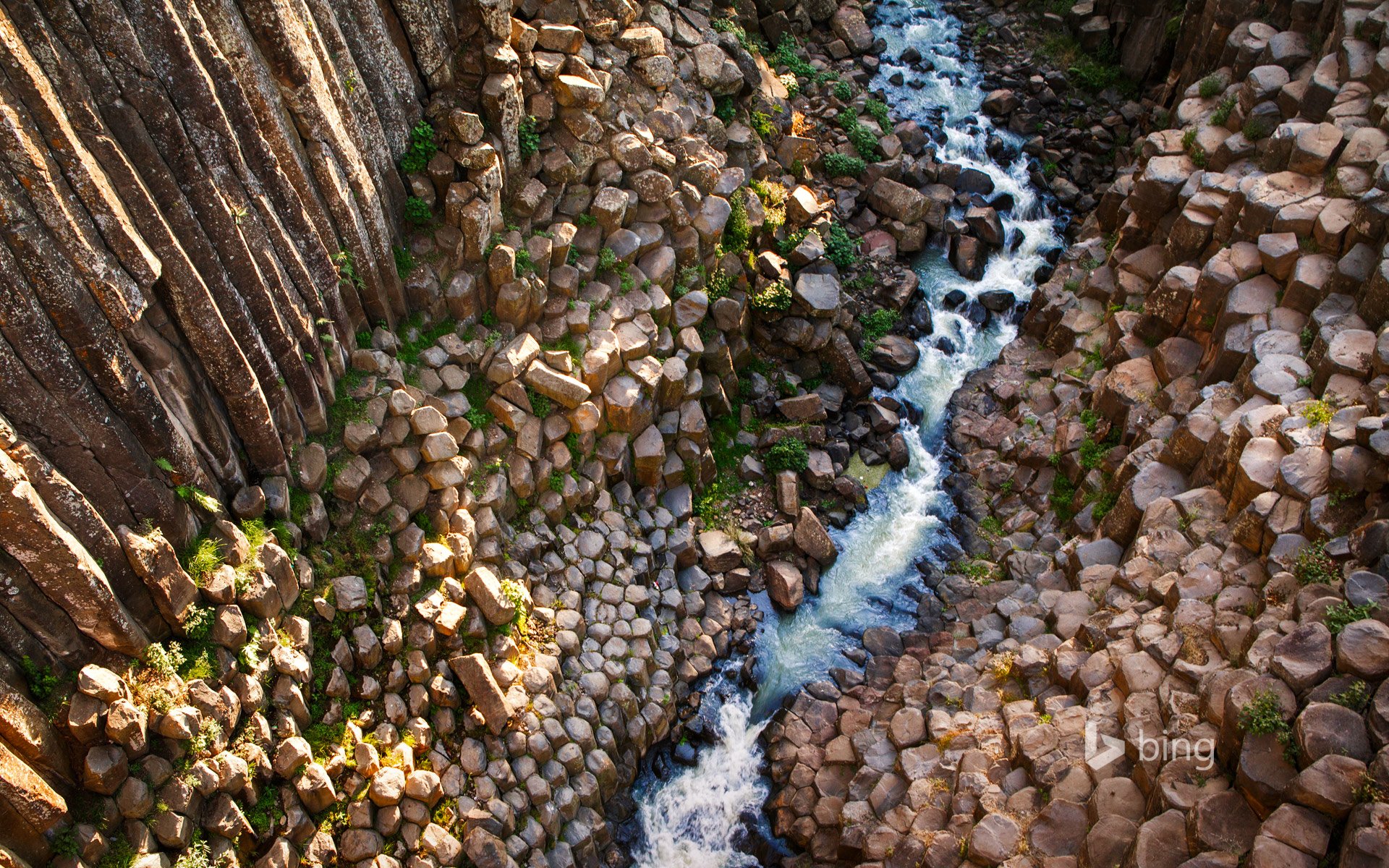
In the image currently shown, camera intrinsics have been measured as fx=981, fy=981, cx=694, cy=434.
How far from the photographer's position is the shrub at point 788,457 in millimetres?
20703

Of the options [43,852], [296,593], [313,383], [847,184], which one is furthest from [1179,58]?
[43,852]

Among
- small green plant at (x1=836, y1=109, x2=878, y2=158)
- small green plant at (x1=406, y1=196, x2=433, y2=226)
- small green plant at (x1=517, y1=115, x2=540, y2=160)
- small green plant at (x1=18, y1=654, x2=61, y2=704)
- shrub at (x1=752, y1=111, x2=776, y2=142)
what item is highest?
small green plant at (x1=517, y1=115, x2=540, y2=160)

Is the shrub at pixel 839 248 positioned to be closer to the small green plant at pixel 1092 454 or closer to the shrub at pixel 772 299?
the shrub at pixel 772 299

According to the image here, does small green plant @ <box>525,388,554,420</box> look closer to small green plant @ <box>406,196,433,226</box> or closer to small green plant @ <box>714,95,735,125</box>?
small green plant @ <box>406,196,433,226</box>

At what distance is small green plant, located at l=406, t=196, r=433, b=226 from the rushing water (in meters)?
9.83

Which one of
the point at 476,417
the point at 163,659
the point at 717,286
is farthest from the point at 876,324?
the point at 163,659

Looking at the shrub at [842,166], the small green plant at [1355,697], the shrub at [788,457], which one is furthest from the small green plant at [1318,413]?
the shrub at [842,166]

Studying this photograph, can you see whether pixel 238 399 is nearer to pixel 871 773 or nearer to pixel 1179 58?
pixel 871 773

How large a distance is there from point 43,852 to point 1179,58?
28.7 m

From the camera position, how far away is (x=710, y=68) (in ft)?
70.5

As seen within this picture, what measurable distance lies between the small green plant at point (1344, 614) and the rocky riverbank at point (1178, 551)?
4 cm

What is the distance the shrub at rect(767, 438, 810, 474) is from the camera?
2070 cm

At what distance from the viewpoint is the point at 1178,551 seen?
1563 centimetres

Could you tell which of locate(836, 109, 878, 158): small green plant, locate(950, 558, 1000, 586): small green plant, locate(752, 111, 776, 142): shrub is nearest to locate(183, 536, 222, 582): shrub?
locate(950, 558, 1000, 586): small green plant
